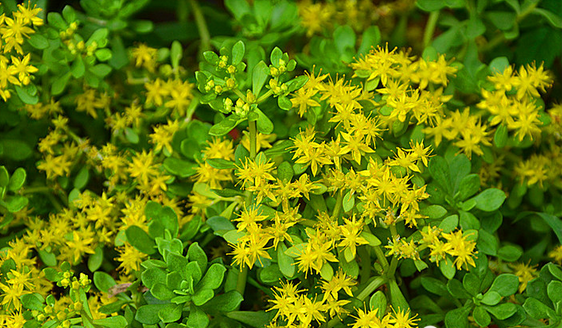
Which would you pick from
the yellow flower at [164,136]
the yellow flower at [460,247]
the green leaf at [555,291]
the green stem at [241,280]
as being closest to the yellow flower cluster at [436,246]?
the yellow flower at [460,247]

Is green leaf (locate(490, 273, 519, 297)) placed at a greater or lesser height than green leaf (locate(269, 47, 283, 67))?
lesser

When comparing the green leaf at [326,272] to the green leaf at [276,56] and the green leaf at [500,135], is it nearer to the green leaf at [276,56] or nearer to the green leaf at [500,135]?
the green leaf at [276,56]

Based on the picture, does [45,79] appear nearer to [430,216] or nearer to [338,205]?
[338,205]

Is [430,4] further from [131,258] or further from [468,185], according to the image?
[131,258]

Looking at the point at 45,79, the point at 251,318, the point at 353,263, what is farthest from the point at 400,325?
the point at 45,79

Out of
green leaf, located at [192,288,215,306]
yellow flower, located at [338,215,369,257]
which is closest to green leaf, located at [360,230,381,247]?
yellow flower, located at [338,215,369,257]

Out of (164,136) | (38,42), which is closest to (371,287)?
(164,136)

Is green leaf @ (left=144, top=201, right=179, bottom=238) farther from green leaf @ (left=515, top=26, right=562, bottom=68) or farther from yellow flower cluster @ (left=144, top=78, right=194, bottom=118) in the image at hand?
green leaf @ (left=515, top=26, right=562, bottom=68)
